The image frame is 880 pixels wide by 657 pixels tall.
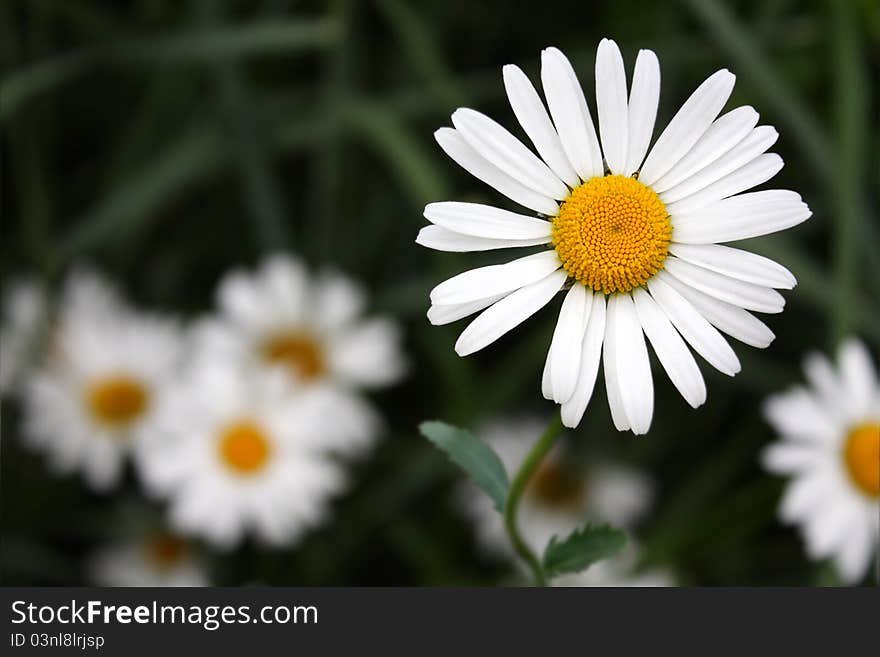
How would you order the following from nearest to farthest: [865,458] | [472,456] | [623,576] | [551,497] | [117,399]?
[472,456], [865,458], [623,576], [117,399], [551,497]

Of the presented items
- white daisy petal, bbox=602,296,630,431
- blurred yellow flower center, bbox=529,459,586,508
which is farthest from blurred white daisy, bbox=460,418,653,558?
white daisy petal, bbox=602,296,630,431

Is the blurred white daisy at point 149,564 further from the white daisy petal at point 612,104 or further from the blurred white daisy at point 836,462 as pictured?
the white daisy petal at point 612,104

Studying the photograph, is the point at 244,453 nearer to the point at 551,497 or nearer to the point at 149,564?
the point at 149,564

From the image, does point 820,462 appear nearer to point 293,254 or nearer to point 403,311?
point 403,311

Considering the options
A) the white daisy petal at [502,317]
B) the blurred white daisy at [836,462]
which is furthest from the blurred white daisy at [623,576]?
the white daisy petal at [502,317]

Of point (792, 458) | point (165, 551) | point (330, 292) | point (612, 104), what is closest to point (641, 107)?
point (612, 104)

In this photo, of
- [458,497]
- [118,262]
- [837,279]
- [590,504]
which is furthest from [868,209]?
[118,262]
